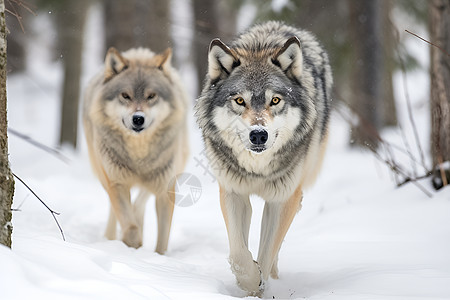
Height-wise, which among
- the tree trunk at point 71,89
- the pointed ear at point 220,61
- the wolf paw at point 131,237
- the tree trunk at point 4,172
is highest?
the pointed ear at point 220,61

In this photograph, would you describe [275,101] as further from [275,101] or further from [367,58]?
[367,58]

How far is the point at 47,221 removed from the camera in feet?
18.1

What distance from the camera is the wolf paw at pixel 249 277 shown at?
371cm

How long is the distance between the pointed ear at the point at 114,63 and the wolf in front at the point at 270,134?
1.57 metres

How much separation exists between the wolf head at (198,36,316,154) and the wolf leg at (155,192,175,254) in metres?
1.62

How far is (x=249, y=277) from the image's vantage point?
3.71m

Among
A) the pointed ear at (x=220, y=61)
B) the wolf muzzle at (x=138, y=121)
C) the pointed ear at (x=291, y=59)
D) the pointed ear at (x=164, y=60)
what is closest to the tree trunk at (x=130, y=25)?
the pointed ear at (x=164, y=60)

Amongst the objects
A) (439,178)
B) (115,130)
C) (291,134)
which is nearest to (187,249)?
(115,130)

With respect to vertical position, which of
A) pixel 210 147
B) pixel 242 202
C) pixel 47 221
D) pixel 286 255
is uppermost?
pixel 210 147

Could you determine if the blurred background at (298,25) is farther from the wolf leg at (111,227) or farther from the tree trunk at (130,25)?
the wolf leg at (111,227)

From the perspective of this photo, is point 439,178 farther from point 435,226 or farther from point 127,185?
point 127,185

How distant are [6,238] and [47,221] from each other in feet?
9.42

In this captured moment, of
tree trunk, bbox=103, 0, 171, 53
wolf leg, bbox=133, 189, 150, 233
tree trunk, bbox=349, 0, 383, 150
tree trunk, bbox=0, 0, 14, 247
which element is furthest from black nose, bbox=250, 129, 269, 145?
tree trunk, bbox=349, 0, 383, 150

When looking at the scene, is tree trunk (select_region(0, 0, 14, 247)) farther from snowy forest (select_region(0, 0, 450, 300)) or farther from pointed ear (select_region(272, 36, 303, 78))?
pointed ear (select_region(272, 36, 303, 78))
